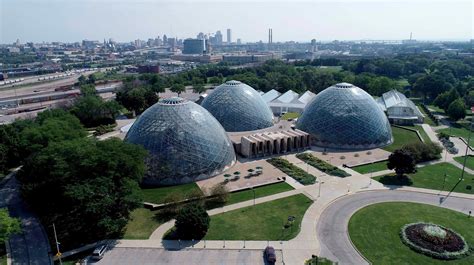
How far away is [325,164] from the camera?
211ft

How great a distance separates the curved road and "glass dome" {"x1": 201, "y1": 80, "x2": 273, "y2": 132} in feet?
121

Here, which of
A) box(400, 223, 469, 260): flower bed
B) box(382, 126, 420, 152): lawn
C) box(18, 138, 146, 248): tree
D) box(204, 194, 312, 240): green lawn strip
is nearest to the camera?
box(400, 223, 469, 260): flower bed

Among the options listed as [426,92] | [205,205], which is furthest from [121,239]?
[426,92]

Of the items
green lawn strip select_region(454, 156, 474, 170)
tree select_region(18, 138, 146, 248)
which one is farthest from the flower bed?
tree select_region(18, 138, 146, 248)

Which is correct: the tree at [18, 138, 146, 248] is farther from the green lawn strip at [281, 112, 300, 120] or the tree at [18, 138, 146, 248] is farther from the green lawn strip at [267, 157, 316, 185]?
the green lawn strip at [281, 112, 300, 120]

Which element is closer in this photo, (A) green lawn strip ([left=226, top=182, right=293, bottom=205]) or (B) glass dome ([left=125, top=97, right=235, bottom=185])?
(A) green lawn strip ([left=226, top=182, right=293, bottom=205])

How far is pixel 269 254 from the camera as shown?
35906 millimetres

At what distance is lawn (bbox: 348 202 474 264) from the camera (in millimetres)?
36312

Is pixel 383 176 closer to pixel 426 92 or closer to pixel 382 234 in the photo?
pixel 382 234

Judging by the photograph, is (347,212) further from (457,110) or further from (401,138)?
(457,110)

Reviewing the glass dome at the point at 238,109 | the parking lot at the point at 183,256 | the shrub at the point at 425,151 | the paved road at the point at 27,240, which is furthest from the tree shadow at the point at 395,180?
the paved road at the point at 27,240

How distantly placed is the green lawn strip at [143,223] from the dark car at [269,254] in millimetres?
15038

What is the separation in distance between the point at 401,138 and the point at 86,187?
73302 mm

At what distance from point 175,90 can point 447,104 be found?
99.2 m
